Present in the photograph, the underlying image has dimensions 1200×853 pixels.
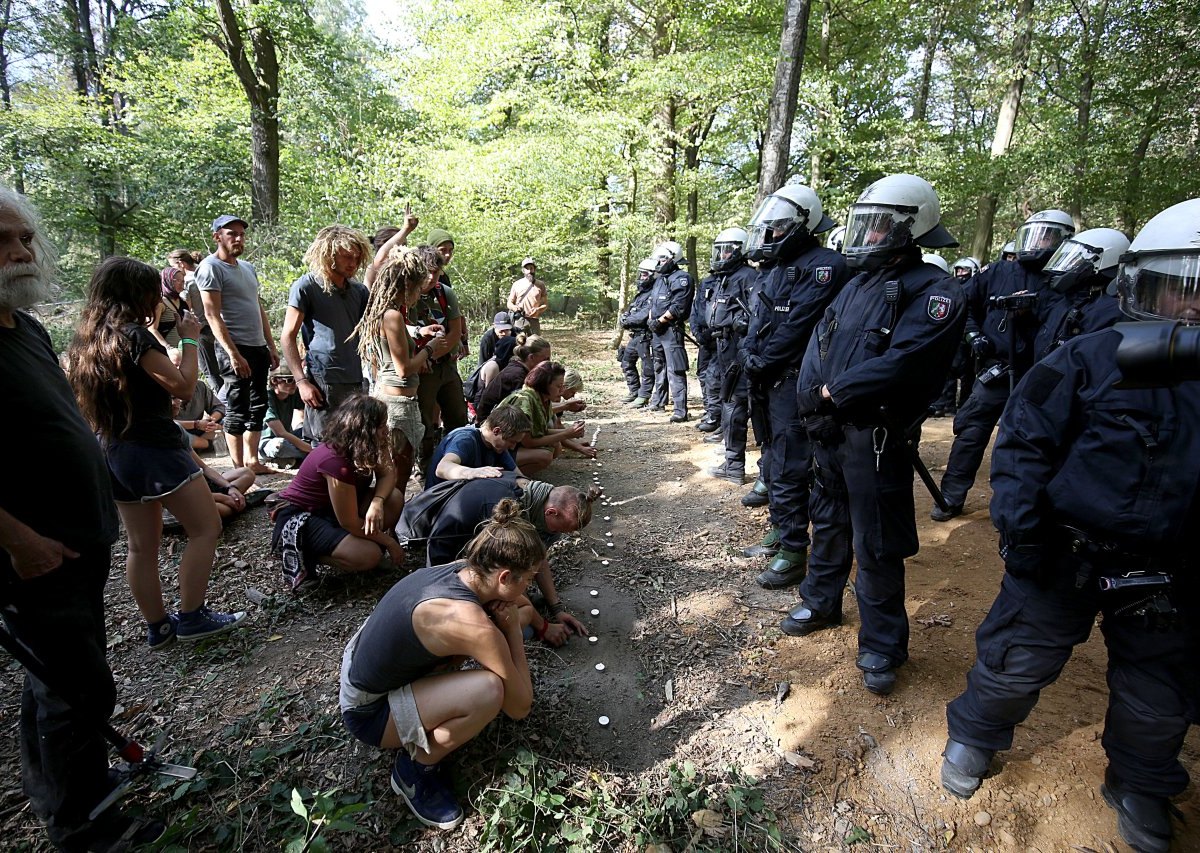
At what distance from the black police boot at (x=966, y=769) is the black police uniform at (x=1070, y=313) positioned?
2853mm

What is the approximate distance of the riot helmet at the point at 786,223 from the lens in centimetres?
391

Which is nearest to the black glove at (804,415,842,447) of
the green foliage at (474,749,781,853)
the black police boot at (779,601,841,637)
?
the black police boot at (779,601,841,637)

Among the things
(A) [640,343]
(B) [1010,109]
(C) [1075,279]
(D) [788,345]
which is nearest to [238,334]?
(D) [788,345]

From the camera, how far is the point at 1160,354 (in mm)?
1324

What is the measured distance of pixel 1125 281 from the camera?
186 centimetres

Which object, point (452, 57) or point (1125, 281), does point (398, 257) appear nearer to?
point (1125, 281)

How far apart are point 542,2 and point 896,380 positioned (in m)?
12.5

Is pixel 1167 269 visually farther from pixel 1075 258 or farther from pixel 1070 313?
pixel 1075 258

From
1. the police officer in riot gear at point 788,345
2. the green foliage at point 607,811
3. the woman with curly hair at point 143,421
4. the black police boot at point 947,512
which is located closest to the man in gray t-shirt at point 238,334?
the woman with curly hair at point 143,421

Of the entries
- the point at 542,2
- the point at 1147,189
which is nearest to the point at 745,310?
the point at 542,2

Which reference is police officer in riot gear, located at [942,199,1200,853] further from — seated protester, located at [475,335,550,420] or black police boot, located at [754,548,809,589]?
seated protester, located at [475,335,550,420]

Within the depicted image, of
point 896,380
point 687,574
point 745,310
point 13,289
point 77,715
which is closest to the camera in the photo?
point 13,289

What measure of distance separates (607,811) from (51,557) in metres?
2.04

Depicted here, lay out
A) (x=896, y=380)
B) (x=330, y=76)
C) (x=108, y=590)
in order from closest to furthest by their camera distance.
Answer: (x=896, y=380) < (x=108, y=590) < (x=330, y=76)
